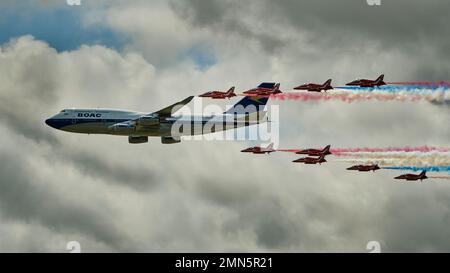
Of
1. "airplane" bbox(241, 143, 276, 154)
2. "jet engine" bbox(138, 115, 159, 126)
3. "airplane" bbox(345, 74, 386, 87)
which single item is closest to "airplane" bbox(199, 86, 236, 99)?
"airplane" bbox(241, 143, 276, 154)

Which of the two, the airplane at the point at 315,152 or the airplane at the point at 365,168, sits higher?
the airplane at the point at 315,152

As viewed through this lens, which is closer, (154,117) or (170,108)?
(154,117)

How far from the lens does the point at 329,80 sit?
16550 cm

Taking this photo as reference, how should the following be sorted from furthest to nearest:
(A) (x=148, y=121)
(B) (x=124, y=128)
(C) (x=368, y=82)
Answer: (A) (x=148, y=121) → (B) (x=124, y=128) → (C) (x=368, y=82)

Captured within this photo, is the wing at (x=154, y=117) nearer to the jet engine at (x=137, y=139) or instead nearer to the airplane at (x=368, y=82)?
the jet engine at (x=137, y=139)

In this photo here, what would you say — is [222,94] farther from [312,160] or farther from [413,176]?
[413,176]

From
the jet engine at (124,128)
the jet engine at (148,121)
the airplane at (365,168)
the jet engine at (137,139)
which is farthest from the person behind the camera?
the jet engine at (137,139)

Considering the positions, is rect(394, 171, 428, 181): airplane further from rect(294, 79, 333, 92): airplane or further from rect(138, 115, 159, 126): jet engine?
rect(138, 115, 159, 126): jet engine

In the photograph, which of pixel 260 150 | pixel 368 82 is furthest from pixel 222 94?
pixel 368 82

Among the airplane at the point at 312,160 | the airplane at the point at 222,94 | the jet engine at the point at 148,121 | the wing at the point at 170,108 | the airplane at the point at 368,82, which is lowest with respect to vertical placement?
the airplane at the point at 312,160

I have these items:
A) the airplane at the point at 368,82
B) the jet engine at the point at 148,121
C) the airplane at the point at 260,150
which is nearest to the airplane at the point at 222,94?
the airplane at the point at 260,150

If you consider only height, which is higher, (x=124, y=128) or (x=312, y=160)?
(x=124, y=128)

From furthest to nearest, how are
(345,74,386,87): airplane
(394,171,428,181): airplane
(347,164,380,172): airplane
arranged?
(347,164,380,172): airplane → (394,171,428,181): airplane → (345,74,386,87): airplane
